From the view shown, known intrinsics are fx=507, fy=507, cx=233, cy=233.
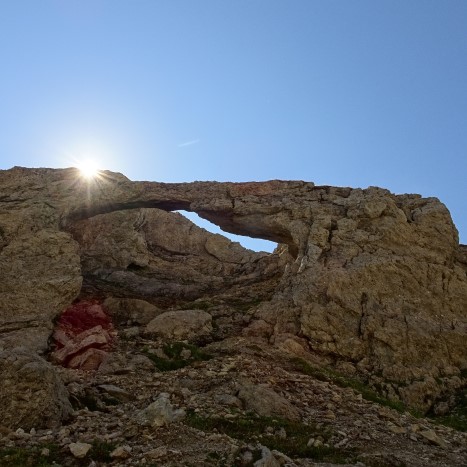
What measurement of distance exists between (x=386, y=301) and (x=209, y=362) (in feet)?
38.5

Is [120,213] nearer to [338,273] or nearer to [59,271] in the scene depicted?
[59,271]

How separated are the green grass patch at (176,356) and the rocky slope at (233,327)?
100mm

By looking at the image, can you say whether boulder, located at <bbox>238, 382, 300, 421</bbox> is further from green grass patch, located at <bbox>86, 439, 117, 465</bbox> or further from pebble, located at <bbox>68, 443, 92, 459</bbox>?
pebble, located at <bbox>68, 443, 92, 459</bbox>

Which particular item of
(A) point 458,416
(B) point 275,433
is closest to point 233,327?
(A) point 458,416

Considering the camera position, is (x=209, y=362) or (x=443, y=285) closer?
(x=209, y=362)

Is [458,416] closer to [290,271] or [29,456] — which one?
[290,271]

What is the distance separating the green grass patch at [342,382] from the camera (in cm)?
2052

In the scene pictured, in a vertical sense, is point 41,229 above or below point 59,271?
above

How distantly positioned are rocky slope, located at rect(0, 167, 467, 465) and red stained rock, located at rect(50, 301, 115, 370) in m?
0.10

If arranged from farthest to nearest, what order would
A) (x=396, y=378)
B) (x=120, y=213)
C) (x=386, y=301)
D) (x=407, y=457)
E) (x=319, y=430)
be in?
(x=120, y=213)
(x=386, y=301)
(x=396, y=378)
(x=319, y=430)
(x=407, y=457)

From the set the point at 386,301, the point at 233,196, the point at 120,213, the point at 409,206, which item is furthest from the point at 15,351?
the point at 120,213

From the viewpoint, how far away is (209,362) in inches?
870

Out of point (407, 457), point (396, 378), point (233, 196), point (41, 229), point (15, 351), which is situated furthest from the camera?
point (233, 196)

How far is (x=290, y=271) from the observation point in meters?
32.0
